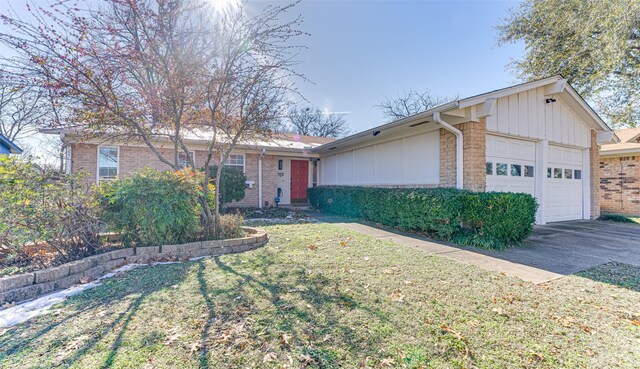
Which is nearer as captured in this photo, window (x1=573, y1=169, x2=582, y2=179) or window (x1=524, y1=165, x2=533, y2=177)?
window (x1=524, y1=165, x2=533, y2=177)

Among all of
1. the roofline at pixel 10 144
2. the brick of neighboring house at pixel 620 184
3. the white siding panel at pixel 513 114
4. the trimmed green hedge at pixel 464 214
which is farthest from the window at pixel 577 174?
the roofline at pixel 10 144

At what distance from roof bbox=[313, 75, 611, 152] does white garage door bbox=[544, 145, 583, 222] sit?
117 cm

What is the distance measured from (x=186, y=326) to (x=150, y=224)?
8.92 feet

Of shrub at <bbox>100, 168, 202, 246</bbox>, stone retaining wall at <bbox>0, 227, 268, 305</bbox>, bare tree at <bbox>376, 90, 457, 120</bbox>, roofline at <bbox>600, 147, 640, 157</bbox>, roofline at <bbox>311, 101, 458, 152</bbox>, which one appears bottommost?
stone retaining wall at <bbox>0, 227, 268, 305</bbox>

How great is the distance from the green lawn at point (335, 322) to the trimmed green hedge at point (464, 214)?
170 centimetres

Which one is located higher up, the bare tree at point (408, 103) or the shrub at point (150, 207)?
the bare tree at point (408, 103)

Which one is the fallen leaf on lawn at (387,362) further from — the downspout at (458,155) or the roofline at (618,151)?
the roofline at (618,151)

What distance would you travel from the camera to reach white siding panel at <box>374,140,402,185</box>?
909cm

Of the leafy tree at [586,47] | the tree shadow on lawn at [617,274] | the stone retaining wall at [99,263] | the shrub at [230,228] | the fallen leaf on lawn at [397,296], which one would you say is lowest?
the tree shadow on lawn at [617,274]

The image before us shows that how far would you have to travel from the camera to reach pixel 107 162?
9.91 metres

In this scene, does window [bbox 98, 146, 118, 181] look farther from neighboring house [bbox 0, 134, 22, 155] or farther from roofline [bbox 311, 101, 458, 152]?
roofline [bbox 311, 101, 458, 152]

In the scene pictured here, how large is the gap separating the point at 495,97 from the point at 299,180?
9202 millimetres

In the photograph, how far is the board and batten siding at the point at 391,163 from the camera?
311 inches

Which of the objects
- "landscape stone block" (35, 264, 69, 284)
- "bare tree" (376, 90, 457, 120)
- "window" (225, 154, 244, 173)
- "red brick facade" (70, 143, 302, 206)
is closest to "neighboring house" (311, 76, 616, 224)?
"red brick facade" (70, 143, 302, 206)
